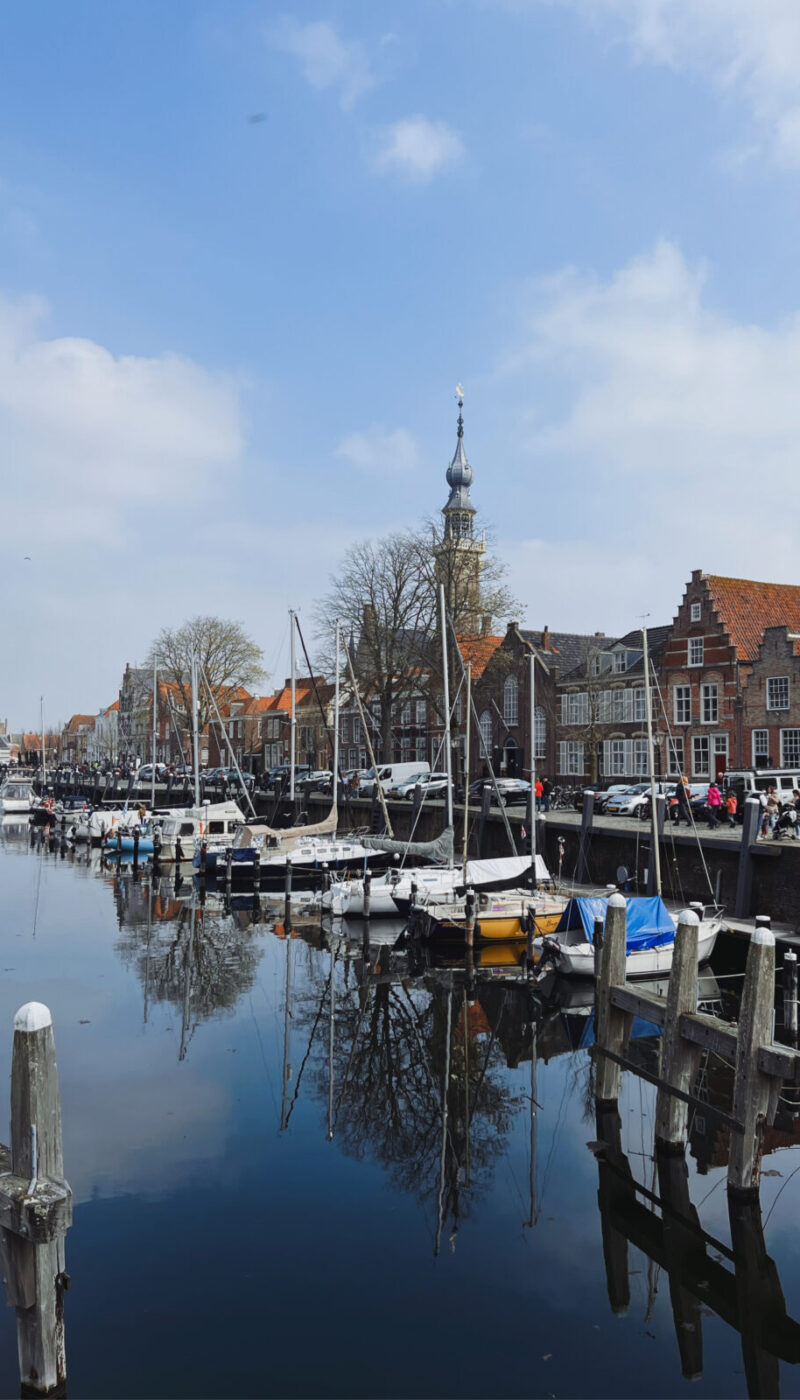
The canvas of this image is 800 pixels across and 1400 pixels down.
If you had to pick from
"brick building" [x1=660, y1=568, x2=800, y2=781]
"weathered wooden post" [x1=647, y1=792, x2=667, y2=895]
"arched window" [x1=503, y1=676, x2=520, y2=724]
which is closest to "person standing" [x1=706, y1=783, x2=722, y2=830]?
"weathered wooden post" [x1=647, y1=792, x2=667, y2=895]

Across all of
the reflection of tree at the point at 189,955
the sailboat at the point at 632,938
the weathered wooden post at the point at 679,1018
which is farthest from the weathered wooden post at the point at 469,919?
the weathered wooden post at the point at 679,1018

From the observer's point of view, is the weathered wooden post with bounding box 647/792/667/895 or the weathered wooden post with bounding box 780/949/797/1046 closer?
the weathered wooden post with bounding box 780/949/797/1046

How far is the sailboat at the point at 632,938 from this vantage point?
2089 cm

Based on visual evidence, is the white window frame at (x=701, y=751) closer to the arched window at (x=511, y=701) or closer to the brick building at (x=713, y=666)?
the brick building at (x=713, y=666)

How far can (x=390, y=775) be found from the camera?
190 ft

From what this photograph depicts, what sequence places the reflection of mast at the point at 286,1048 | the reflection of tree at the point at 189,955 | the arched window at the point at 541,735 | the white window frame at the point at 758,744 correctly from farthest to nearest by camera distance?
the arched window at the point at 541,735 → the white window frame at the point at 758,744 → the reflection of tree at the point at 189,955 → the reflection of mast at the point at 286,1048

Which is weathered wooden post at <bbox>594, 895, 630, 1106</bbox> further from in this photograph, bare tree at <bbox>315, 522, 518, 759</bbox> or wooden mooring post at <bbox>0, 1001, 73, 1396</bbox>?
bare tree at <bbox>315, 522, 518, 759</bbox>

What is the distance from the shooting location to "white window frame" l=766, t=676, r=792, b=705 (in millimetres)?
46062

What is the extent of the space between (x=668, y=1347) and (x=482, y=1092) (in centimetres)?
674

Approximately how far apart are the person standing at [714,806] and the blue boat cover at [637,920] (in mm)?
10900

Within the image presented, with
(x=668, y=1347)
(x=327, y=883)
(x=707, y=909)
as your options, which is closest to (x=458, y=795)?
(x=327, y=883)

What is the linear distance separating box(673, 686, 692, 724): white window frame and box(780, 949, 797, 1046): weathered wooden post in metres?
34.4

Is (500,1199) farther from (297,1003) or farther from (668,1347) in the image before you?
(297,1003)

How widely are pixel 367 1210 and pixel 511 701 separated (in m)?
56.1
